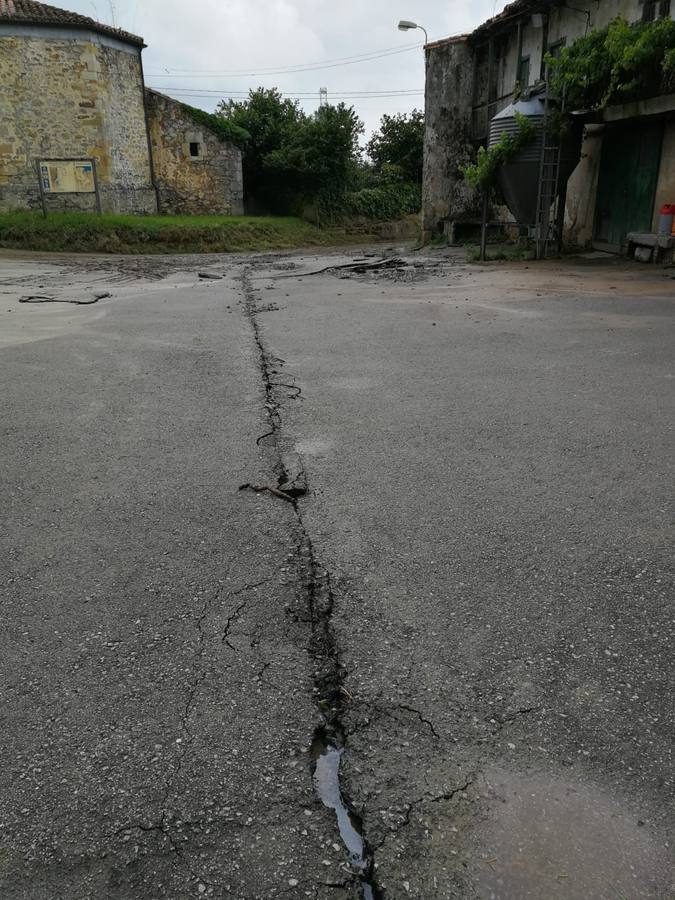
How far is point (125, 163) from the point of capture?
1111 inches

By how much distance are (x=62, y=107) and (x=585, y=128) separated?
1946 cm

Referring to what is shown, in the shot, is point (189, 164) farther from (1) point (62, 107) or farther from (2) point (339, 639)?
(2) point (339, 639)

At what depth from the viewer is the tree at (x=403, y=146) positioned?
36.2m

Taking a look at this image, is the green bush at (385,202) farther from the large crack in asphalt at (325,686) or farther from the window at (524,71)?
the large crack in asphalt at (325,686)

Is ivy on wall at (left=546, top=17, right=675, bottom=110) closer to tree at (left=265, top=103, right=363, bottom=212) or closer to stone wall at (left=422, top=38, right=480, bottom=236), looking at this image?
stone wall at (left=422, top=38, right=480, bottom=236)

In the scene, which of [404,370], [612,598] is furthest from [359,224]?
[612,598]

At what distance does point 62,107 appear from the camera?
26.2 meters

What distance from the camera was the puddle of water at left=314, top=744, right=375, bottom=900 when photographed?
1.68 meters

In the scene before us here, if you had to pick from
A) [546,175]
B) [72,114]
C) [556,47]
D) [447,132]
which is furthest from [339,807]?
[72,114]

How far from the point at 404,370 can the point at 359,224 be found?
29.1 m

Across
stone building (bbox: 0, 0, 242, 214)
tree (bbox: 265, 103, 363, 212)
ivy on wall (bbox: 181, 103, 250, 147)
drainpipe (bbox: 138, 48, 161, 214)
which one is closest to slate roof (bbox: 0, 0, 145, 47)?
stone building (bbox: 0, 0, 242, 214)

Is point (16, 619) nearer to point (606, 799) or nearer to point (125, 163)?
point (606, 799)

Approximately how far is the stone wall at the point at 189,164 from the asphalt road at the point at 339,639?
27438mm

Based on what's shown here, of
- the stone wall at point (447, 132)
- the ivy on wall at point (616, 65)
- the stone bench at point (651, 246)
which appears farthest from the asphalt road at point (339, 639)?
the stone wall at point (447, 132)
